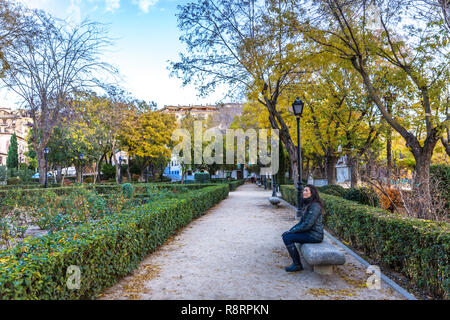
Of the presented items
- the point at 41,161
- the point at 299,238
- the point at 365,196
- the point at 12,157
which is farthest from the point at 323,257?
the point at 12,157

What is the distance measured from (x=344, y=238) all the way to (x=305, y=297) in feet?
12.5

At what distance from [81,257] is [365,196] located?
915 cm

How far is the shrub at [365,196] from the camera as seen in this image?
940cm

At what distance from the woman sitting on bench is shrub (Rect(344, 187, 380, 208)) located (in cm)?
525

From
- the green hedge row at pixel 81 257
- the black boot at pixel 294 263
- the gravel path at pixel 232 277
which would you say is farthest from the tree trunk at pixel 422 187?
the green hedge row at pixel 81 257

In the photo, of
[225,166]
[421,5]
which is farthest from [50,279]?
[225,166]

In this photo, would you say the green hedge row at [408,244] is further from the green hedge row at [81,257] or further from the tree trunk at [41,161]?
the tree trunk at [41,161]

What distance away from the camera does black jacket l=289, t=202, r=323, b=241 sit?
15.8ft

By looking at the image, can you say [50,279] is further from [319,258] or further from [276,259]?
[276,259]

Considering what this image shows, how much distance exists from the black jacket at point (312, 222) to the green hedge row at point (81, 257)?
2.80 meters

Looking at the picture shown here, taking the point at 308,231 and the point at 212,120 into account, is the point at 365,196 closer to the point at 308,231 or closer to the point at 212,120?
the point at 308,231

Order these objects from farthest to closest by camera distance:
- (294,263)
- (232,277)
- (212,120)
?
(212,120) < (294,263) < (232,277)

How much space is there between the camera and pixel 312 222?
4.82 m

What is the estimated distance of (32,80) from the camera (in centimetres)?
1798
